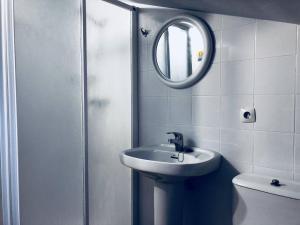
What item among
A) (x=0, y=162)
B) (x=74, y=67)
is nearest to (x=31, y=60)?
(x=74, y=67)

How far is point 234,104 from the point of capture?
5.28 feet

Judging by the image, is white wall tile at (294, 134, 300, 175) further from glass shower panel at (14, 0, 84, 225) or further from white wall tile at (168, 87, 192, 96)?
glass shower panel at (14, 0, 84, 225)

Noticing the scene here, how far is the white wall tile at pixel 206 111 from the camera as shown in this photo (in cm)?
169

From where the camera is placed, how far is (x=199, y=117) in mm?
1774

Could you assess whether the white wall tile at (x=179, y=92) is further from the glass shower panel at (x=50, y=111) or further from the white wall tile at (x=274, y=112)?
the glass shower panel at (x=50, y=111)

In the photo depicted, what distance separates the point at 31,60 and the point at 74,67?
276mm

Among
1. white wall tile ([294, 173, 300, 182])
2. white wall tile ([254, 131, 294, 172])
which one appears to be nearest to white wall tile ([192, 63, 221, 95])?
white wall tile ([254, 131, 294, 172])

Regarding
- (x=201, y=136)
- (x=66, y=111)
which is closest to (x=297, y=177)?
(x=201, y=136)

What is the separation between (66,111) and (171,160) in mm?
738

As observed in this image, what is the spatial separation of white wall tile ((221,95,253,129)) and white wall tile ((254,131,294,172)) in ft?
0.33

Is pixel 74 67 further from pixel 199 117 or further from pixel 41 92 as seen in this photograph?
pixel 199 117

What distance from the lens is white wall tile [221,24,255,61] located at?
5.05 feet

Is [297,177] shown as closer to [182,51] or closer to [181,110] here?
[181,110]

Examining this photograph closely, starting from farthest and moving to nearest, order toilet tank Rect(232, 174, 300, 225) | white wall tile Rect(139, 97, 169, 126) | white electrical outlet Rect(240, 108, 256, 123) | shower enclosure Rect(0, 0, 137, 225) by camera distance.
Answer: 1. white wall tile Rect(139, 97, 169, 126)
2. white electrical outlet Rect(240, 108, 256, 123)
3. shower enclosure Rect(0, 0, 137, 225)
4. toilet tank Rect(232, 174, 300, 225)
